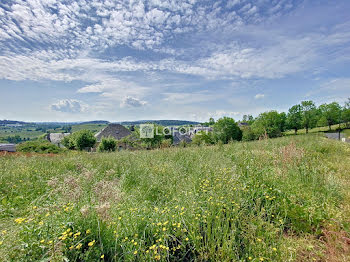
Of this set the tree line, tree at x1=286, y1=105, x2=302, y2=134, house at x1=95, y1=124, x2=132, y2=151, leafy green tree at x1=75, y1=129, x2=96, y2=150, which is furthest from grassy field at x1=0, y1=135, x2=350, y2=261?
tree at x1=286, y1=105, x2=302, y2=134

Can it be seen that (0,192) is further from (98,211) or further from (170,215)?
(170,215)

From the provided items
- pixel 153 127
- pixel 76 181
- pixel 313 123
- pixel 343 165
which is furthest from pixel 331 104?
pixel 76 181

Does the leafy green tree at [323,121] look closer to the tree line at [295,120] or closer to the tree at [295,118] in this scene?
the tree line at [295,120]

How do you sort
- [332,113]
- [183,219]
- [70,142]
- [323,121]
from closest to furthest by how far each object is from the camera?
[183,219]
[70,142]
[332,113]
[323,121]

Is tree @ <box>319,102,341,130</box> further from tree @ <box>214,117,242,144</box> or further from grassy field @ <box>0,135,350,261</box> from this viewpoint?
grassy field @ <box>0,135,350,261</box>

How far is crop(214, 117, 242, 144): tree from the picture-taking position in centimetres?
4732

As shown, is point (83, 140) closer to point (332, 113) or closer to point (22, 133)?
point (332, 113)

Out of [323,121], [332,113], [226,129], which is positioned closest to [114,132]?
[226,129]

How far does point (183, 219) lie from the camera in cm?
238

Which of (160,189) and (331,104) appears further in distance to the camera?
(331,104)

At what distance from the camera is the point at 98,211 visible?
2.11m

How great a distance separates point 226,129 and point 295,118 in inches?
785

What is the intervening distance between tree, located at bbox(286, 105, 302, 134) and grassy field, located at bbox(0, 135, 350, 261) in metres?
51.7

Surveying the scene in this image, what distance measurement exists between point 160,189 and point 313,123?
57.7 metres
